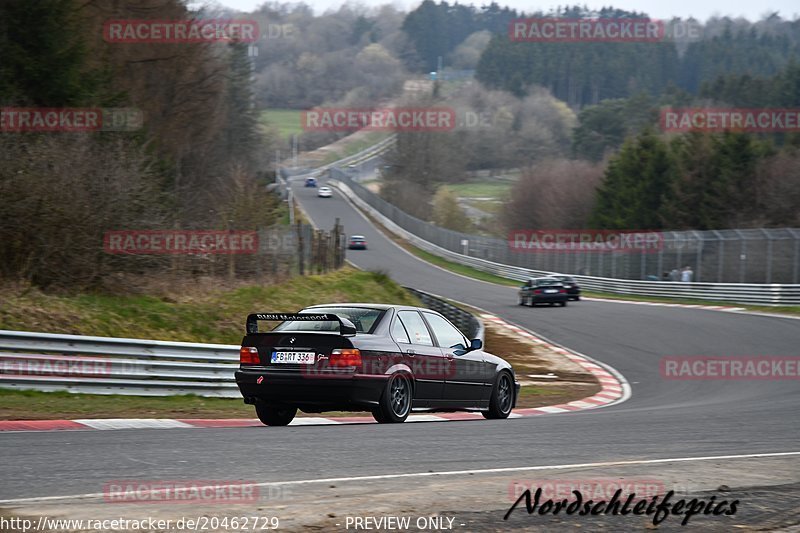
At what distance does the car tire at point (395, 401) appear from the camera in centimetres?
1127

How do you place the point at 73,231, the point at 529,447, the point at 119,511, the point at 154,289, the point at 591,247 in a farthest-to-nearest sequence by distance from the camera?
the point at 591,247 < the point at 154,289 < the point at 73,231 < the point at 529,447 < the point at 119,511

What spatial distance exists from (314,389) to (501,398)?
3.67 m

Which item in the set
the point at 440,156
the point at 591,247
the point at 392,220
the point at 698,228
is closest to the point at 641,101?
the point at 440,156

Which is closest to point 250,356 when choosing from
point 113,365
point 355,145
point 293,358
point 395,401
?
point 293,358

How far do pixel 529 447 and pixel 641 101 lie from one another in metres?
113

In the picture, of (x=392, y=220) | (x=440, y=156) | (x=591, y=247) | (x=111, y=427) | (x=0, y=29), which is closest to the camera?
(x=111, y=427)

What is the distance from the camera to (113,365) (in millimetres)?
14352

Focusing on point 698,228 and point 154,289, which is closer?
point 154,289

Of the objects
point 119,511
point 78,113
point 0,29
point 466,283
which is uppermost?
point 0,29

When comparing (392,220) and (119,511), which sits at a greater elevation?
(119,511)

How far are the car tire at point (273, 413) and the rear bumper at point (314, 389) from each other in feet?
1.91

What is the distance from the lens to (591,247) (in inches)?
2219

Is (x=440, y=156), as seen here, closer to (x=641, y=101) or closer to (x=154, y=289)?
(x=641, y=101)

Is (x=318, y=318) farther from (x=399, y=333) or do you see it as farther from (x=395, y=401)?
(x=395, y=401)
